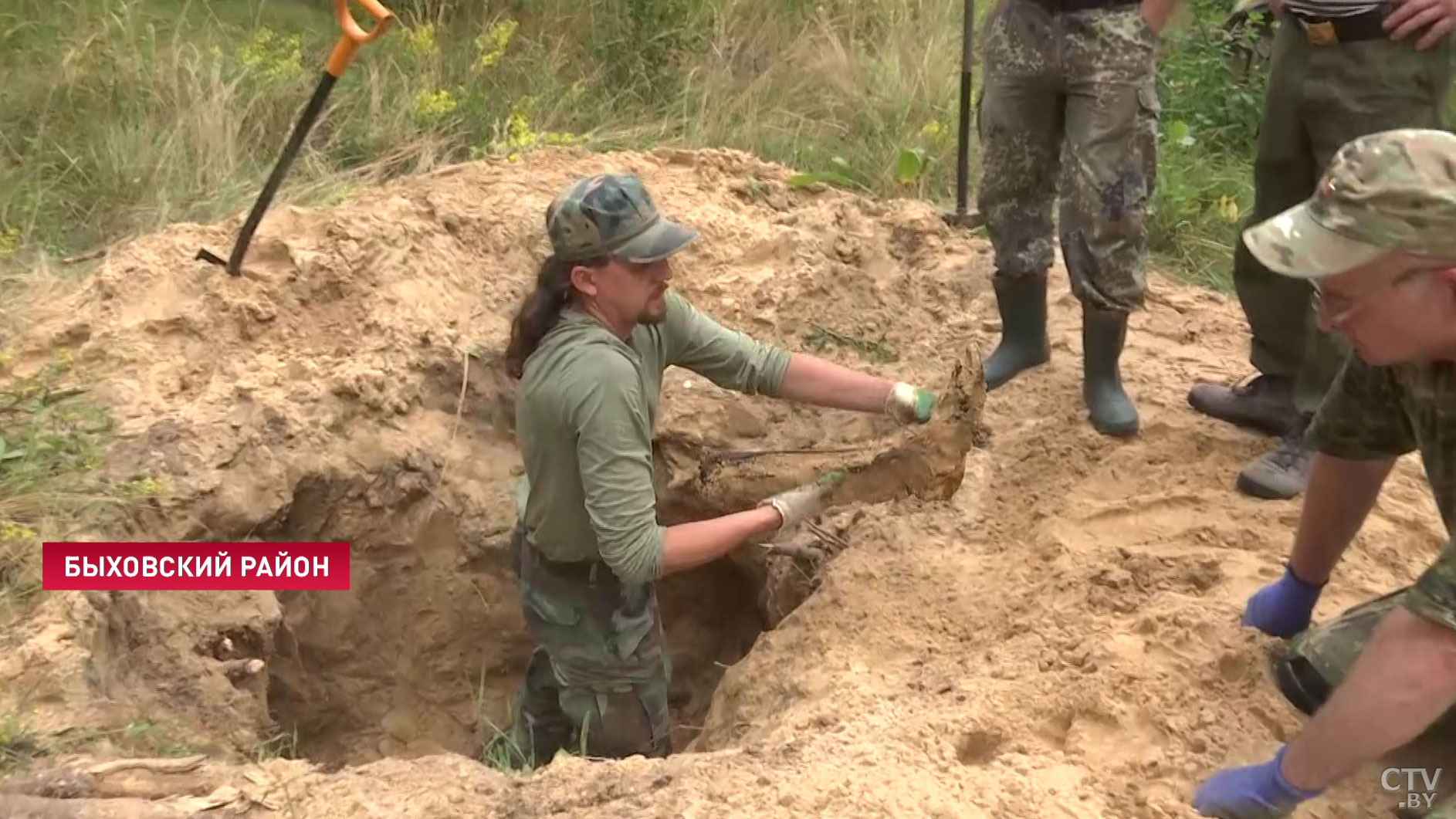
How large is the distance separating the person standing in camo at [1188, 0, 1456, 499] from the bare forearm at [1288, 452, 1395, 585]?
44cm

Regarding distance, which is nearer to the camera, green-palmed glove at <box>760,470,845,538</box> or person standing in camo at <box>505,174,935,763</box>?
person standing in camo at <box>505,174,935,763</box>

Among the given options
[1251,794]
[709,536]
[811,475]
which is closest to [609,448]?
[709,536]

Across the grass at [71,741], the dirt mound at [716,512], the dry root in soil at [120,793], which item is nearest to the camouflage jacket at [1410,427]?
the dirt mound at [716,512]

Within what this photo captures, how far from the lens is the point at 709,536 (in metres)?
2.54

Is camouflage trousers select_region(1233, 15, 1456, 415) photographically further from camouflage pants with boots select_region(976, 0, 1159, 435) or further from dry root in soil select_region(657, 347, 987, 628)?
dry root in soil select_region(657, 347, 987, 628)

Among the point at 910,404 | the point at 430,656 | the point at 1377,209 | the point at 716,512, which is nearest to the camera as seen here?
the point at 1377,209

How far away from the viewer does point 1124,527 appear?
114 inches

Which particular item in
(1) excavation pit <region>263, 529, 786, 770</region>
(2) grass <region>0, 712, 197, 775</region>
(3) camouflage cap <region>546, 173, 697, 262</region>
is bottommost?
(1) excavation pit <region>263, 529, 786, 770</region>

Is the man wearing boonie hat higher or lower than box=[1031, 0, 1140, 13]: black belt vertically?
lower

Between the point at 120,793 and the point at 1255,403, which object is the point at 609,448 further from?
the point at 1255,403

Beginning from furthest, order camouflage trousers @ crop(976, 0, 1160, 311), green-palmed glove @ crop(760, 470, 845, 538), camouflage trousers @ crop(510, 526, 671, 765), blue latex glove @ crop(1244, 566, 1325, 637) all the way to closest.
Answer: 1. camouflage trousers @ crop(976, 0, 1160, 311)
2. camouflage trousers @ crop(510, 526, 671, 765)
3. green-palmed glove @ crop(760, 470, 845, 538)
4. blue latex glove @ crop(1244, 566, 1325, 637)

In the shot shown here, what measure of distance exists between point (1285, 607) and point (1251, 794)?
1.68 feet

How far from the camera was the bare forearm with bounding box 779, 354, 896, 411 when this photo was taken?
2.85 m

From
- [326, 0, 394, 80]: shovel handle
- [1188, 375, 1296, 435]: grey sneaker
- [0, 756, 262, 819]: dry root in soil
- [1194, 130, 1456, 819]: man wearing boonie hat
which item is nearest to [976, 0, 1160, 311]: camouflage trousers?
[1188, 375, 1296, 435]: grey sneaker
